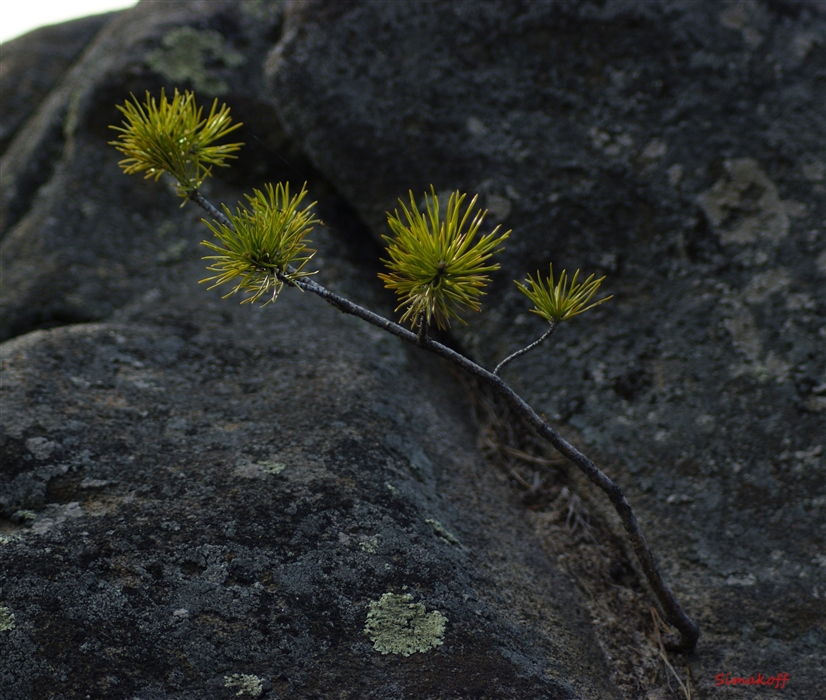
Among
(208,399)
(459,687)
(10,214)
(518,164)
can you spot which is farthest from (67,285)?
(459,687)

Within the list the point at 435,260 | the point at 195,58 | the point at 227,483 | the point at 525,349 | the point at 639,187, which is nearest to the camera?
the point at 435,260

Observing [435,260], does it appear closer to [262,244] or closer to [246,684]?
[262,244]

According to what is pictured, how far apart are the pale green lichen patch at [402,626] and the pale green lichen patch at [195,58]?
2914 millimetres

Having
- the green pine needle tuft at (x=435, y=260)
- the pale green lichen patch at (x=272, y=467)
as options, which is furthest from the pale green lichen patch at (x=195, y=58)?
the green pine needle tuft at (x=435, y=260)

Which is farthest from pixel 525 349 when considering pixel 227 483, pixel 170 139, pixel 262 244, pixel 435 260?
pixel 170 139

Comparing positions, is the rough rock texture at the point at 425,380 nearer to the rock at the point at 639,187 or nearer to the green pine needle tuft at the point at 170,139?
the rock at the point at 639,187

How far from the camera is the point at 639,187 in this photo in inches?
115

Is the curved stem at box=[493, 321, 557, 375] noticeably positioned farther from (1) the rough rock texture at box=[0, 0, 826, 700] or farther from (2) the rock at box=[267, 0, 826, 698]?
(2) the rock at box=[267, 0, 826, 698]

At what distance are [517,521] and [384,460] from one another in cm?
65

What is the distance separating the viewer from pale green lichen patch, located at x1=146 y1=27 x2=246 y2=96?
3486mm

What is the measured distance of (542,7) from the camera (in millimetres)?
3037

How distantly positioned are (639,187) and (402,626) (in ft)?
7.21

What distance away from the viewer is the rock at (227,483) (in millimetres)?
1652

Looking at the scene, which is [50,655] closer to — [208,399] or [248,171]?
[208,399]
